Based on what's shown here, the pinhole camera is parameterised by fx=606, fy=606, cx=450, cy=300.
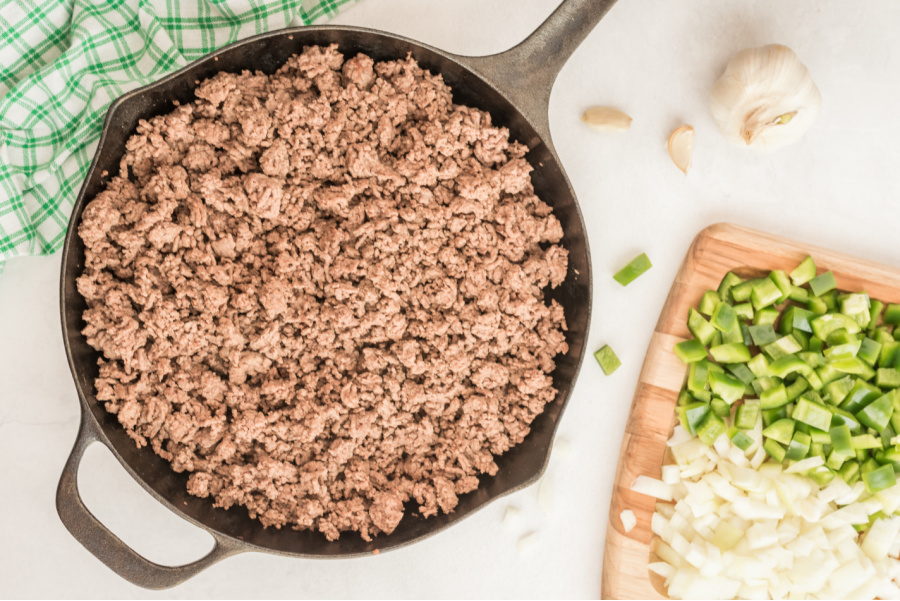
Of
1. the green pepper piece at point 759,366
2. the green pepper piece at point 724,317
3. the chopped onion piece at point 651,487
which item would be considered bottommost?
the chopped onion piece at point 651,487

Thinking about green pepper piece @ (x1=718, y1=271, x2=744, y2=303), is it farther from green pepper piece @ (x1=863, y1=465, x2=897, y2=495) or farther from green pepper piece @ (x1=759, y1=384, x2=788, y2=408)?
green pepper piece @ (x1=863, y1=465, x2=897, y2=495)

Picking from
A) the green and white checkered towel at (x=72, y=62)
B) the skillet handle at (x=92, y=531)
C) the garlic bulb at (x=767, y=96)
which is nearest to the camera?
the skillet handle at (x=92, y=531)

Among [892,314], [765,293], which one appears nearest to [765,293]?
[765,293]

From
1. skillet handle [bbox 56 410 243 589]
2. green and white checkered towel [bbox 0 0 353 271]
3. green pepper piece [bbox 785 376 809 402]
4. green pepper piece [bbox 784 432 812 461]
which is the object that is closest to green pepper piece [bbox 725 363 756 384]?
green pepper piece [bbox 785 376 809 402]

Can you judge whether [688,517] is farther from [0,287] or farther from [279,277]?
[0,287]

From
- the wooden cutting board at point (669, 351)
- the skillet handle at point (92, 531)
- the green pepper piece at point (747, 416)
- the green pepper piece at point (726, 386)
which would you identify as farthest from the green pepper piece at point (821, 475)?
the skillet handle at point (92, 531)

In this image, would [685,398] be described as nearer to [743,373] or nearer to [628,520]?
[743,373]

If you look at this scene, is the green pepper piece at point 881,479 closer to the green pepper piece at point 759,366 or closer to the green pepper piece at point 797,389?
the green pepper piece at point 797,389
